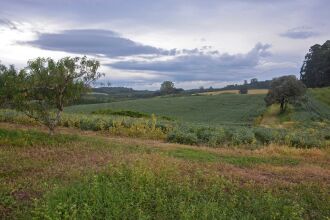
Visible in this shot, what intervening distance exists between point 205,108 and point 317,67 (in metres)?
38.0

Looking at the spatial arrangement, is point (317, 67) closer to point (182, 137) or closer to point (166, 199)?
point (182, 137)

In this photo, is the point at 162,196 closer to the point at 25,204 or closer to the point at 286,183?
the point at 25,204

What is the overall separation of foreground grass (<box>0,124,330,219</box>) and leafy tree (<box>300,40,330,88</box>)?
77361mm

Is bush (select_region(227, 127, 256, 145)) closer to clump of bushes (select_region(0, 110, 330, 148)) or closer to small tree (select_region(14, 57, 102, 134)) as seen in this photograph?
clump of bushes (select_region(0, 110, 330, 148))

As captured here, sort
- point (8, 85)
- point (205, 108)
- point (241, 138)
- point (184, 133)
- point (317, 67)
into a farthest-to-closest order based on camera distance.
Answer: point (317, 67) → point (205, 108) → point (241, 138) → point (184, 133) → point (8, 85)

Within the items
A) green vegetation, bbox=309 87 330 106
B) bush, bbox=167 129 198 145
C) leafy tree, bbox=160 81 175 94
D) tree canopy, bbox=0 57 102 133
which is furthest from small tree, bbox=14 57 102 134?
leafy tree, bbox=160 81 175 94

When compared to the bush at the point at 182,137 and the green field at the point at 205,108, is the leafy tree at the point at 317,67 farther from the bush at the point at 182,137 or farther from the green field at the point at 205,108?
the bush at the point at 182,137

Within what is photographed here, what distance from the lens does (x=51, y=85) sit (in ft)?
70.2

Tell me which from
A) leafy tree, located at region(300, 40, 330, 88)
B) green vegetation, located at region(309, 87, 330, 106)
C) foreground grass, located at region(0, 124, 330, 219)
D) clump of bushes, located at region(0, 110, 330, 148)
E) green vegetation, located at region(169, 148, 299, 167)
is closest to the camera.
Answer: foreground grass, located at region(0, 124, 330, 219)

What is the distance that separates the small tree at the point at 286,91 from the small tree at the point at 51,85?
138ft

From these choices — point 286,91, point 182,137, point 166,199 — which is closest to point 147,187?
point 166,199

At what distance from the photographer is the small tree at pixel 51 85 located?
21156mm

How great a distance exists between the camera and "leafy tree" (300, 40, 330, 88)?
3517 inches

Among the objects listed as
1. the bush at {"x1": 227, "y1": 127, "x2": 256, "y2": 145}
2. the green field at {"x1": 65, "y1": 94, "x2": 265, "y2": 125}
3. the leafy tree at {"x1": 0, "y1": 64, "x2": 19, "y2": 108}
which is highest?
the leafy tree at {"x1": 0, "y1": 64, "x2": 19, "y2": 108}
